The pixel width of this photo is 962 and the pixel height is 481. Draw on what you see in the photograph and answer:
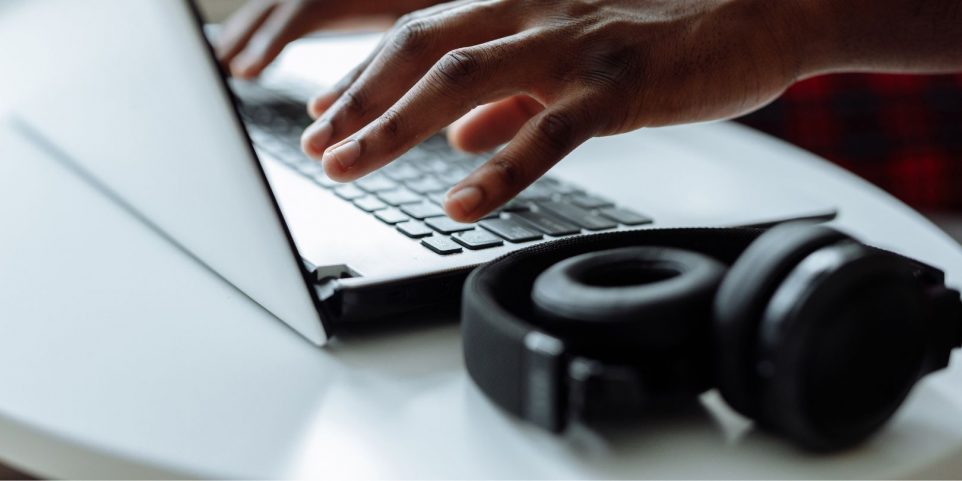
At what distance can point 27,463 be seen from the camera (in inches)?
14.8

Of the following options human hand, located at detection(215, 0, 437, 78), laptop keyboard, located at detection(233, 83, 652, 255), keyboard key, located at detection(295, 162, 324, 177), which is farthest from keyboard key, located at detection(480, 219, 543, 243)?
human hand, located at detection(215, 0, 437, 78)

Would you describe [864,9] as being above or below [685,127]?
above

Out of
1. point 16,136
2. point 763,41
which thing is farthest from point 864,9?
point 16,136

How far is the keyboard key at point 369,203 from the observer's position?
633mm

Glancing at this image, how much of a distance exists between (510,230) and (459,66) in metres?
0.12

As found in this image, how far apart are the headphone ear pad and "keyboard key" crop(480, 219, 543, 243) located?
221mm

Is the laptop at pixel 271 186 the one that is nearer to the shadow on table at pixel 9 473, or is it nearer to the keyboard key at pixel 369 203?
the keyboard key at pixel 369 203

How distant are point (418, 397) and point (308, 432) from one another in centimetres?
6

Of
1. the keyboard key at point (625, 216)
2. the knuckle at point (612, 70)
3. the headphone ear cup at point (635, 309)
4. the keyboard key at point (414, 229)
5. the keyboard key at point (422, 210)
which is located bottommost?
the keyboard key at point (625, 216)

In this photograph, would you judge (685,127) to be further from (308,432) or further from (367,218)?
(308,432)

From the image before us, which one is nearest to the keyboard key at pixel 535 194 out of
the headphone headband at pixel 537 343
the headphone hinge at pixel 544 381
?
the headphone headband at pixel 537 343

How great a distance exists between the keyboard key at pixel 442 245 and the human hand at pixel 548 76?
0.02 meters

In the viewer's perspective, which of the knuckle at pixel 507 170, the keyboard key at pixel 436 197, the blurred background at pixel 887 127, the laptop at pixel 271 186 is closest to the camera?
the laptop at pixel 271 186

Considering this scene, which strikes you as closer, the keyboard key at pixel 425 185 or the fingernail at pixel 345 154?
the fingernail at pixel 345 154
